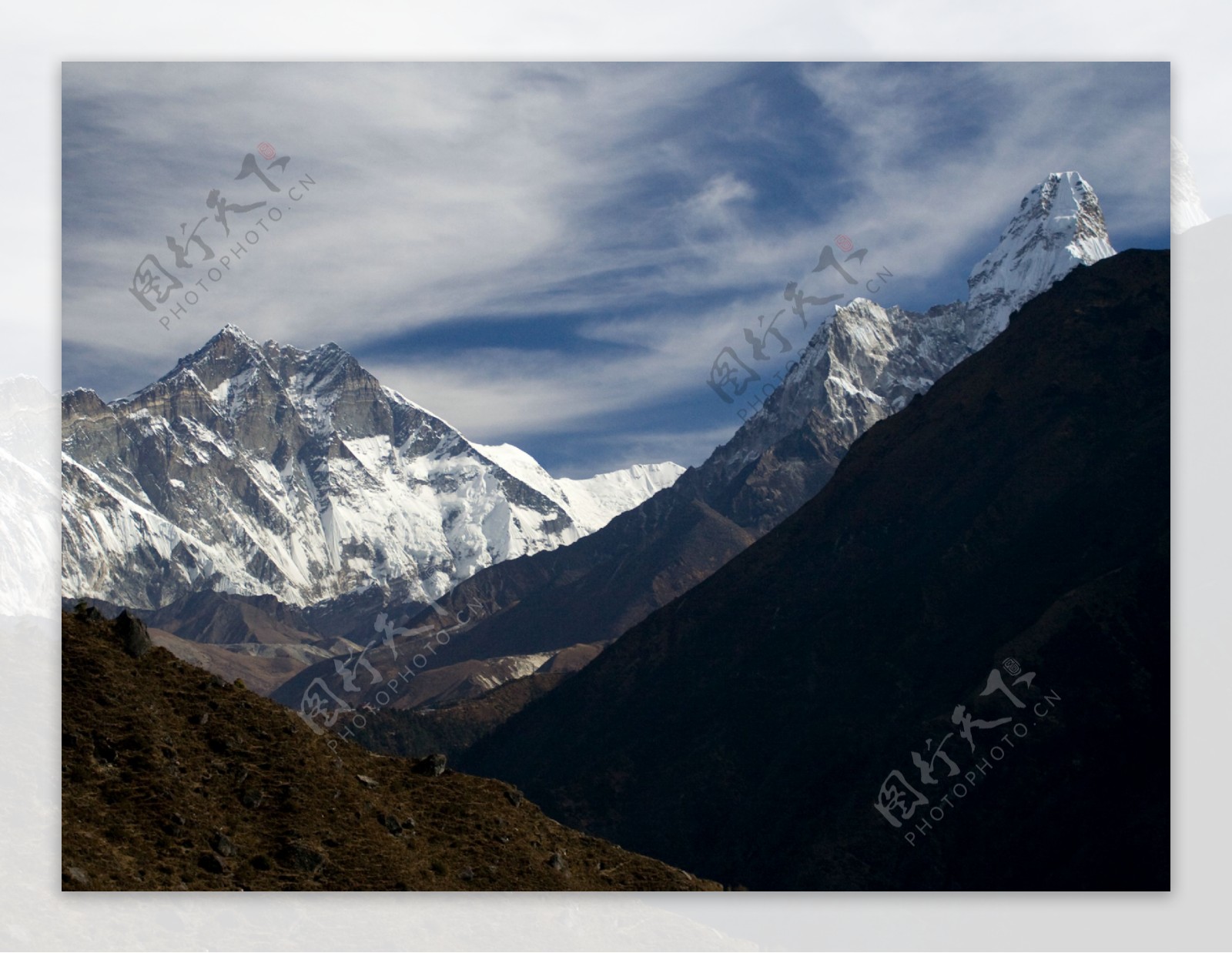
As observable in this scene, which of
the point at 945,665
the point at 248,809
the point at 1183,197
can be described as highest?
the point at 1183,197

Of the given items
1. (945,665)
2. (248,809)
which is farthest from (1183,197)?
(945,665)

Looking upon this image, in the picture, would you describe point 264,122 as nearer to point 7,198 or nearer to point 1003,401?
point 7,198

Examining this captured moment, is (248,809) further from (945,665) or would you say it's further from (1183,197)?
(945,665)

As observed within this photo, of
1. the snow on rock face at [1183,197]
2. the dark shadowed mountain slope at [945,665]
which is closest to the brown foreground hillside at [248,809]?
the dark shadowed mountain slope at [945,665]

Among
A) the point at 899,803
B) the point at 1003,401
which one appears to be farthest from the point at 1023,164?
the point at 1003,401

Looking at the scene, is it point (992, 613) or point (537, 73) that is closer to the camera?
point (537, 73)

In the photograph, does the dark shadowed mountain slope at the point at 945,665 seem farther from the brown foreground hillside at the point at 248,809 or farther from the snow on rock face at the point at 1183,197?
the brown foreground hillside at the point at 248,809
